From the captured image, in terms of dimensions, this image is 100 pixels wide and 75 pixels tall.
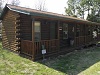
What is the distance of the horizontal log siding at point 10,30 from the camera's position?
1132 cm

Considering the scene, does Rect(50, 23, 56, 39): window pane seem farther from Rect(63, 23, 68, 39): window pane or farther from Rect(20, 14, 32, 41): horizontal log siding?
Rect(20, 14, 32, 41): horizontal log siding

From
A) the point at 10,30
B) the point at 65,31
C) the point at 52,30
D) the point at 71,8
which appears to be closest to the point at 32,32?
the point at 10,30

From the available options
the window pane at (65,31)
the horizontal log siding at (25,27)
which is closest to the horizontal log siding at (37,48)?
the horizontal log siding at (25,27)

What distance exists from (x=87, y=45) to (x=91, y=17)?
16.6 meters

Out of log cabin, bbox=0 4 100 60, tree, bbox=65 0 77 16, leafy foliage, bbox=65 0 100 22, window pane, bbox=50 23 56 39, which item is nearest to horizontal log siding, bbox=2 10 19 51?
log cabin, bbox=0 4 100 60

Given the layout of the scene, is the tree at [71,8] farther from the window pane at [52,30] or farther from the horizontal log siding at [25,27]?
the horizontal log siding at [25,27]

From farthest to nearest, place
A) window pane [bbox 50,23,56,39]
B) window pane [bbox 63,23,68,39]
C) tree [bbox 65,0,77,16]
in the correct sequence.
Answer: tree [bbox 65,0,77,16] < window pane [bbox 63,23,68,39] < window pane [bbox 50,23,56,39]

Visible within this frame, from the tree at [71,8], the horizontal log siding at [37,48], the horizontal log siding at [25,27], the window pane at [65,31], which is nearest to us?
the horizontal log siding at [37,48]

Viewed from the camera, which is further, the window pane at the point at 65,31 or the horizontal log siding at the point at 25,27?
the window pane at the point at 65,31

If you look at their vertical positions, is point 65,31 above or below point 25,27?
below

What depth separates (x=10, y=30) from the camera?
12.0 m

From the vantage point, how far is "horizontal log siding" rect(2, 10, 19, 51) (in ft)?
37.2

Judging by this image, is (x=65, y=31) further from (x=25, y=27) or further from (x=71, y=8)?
(x=71, y=8)

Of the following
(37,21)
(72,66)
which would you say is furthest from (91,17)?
(72,66)
